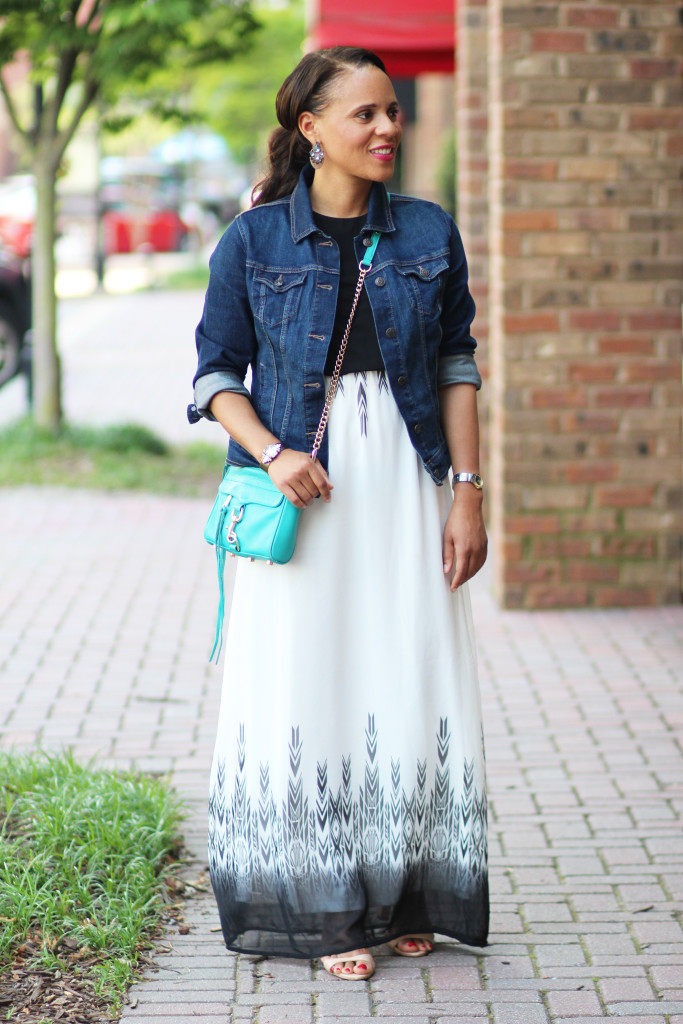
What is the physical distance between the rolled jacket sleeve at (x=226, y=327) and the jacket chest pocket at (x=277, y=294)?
0.12 ft

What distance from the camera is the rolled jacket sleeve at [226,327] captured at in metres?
2.94

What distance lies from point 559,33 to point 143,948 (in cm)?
429

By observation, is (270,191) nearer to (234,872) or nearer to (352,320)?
(352,320)

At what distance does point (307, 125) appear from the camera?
9.68 ft

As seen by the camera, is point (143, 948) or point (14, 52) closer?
point (143, 948)

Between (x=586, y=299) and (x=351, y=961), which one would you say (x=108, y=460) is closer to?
(x=586, y=299)

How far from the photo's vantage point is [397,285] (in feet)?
9.62

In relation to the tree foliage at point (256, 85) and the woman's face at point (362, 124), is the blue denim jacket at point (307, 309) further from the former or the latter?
the tree foliage at point (256, 85)

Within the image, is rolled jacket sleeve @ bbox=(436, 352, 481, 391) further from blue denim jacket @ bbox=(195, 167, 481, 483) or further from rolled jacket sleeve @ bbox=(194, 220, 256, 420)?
rolled jacket sleeve @ bbox=(194, 220, 256, 420)

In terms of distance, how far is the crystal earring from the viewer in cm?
295

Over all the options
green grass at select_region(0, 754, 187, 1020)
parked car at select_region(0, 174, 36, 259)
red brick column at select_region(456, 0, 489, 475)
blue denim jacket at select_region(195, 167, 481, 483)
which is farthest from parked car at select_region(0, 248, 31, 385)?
blue denim jacket at select_region(195, 167, 481, 483)

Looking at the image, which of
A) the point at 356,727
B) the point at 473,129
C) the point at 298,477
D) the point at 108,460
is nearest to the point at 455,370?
the point at 298,477

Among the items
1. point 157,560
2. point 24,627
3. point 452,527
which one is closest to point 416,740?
point 452,527

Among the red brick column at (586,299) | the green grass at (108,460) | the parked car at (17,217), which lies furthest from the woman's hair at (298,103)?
the parked car at (17,217)
